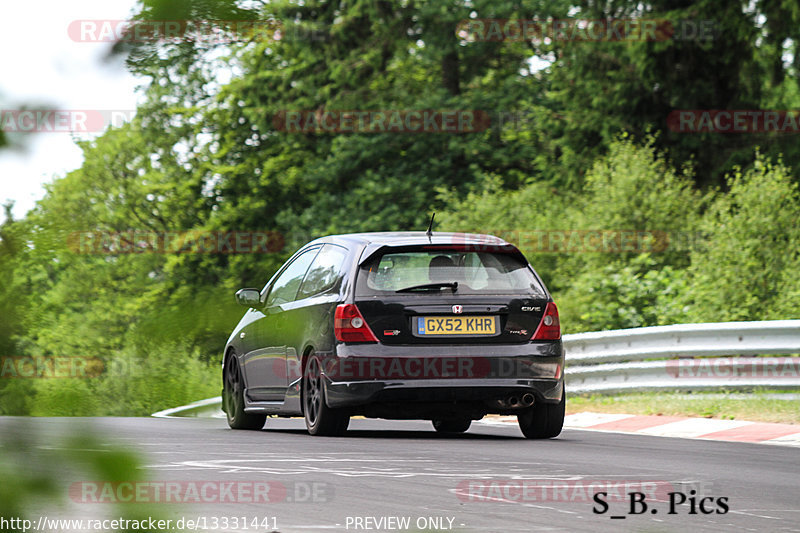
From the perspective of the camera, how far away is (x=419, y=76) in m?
36.5

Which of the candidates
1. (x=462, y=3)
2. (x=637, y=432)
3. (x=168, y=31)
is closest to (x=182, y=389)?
(x=168, y=31)

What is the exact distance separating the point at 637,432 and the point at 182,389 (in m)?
9.99

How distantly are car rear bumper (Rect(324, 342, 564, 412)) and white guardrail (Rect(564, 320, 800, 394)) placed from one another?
4202 mm

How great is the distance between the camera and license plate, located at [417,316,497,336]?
9.22 metres

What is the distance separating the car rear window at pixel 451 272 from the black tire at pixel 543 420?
95 cm

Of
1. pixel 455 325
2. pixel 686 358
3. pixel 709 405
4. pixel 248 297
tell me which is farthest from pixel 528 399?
pixel 248 297

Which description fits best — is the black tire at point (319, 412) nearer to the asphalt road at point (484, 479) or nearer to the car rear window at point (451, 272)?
the asphalt road at point (484, 479)

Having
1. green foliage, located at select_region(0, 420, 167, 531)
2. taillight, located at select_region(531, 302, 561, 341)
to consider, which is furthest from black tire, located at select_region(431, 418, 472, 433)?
green foliage, located at select_region(0, 420, 167, 531)

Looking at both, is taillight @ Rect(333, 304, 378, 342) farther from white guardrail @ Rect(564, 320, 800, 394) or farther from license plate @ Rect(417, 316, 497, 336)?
white guardrail @ Rect(564, 320, 800, 394)

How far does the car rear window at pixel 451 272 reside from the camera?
9.38 meters

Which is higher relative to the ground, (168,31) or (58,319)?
(168,31)

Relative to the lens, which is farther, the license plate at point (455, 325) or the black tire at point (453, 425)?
the black tire at point (453, 425)

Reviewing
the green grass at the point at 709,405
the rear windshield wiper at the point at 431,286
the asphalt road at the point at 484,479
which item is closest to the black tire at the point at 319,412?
the asphalt road at the point at 484,479

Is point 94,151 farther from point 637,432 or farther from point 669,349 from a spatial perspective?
point 669,349
